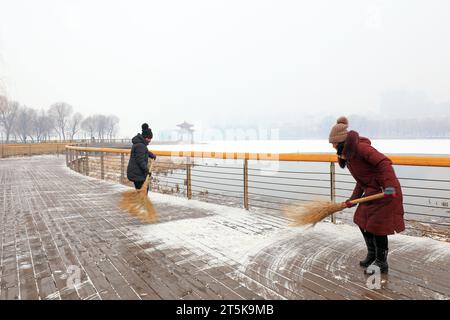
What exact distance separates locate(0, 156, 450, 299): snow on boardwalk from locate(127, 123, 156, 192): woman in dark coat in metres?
0.76

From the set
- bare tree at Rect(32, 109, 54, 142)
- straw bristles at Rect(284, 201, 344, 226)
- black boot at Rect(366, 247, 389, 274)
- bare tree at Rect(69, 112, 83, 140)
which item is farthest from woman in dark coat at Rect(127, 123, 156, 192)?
bare tree at Rect(69, 112, 83, 140)

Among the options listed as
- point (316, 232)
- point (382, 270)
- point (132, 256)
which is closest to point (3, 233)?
point (132, 256)

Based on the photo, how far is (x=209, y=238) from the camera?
420 cm

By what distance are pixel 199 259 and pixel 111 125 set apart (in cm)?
10533

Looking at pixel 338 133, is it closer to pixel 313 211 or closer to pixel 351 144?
pixel 351 144

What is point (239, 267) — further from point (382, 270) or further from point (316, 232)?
point (316, 232)

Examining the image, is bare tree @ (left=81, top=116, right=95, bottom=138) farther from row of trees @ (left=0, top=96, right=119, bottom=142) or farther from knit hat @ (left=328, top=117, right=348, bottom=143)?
knit hat @ (left=328, top=117, right=348, bottom=143)

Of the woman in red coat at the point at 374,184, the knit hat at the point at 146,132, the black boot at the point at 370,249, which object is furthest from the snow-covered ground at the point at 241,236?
the knit hat at the point at 146,132

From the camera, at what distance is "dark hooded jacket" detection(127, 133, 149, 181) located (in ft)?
18.6

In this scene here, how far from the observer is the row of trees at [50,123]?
70.6 metres

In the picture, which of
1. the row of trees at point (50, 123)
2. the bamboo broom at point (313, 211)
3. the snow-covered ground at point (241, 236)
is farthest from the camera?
the row of trees at point (50, 123)

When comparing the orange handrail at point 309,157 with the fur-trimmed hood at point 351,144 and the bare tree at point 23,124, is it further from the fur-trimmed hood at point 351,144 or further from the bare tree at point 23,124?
the bare tree at point 23,124
